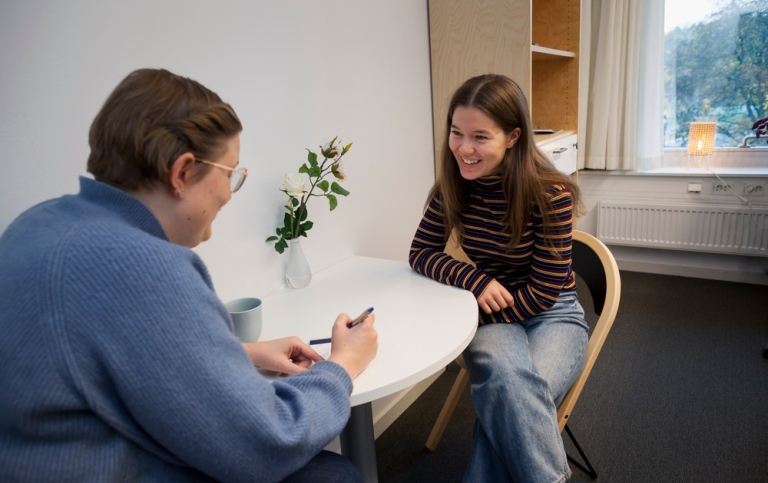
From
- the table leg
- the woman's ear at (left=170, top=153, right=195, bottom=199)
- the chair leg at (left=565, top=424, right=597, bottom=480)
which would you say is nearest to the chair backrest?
the chair leg at (left=565, top=424, right=597, bottom=480)

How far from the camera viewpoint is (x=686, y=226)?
3.10m

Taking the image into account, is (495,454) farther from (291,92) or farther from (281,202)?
(291,92)

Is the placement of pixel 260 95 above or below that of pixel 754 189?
above

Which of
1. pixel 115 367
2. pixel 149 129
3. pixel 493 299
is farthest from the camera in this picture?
pixel 493 299

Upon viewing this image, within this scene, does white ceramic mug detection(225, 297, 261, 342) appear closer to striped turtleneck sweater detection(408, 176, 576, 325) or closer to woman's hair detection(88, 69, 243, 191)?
woman's hair detection(88, 69, 243, 191)

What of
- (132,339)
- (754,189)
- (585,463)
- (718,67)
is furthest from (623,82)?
(132,339)

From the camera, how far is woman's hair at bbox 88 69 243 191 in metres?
0.67

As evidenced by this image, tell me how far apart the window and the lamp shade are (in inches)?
8.5

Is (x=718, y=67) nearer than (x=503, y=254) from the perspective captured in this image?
No

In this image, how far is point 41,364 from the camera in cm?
55

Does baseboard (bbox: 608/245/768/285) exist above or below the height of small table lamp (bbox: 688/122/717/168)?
below

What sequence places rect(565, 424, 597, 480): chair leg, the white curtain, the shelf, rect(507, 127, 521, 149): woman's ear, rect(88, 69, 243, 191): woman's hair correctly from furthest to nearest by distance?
the white curtain → the shelf → rect(565, 424, 597, 480): chair leg → rect(507, 127, 521, 149): woman's ear → rect(88, 69, 243, 191): woman's hair

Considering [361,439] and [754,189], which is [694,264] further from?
[361,439]

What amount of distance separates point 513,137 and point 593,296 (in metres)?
0.55
